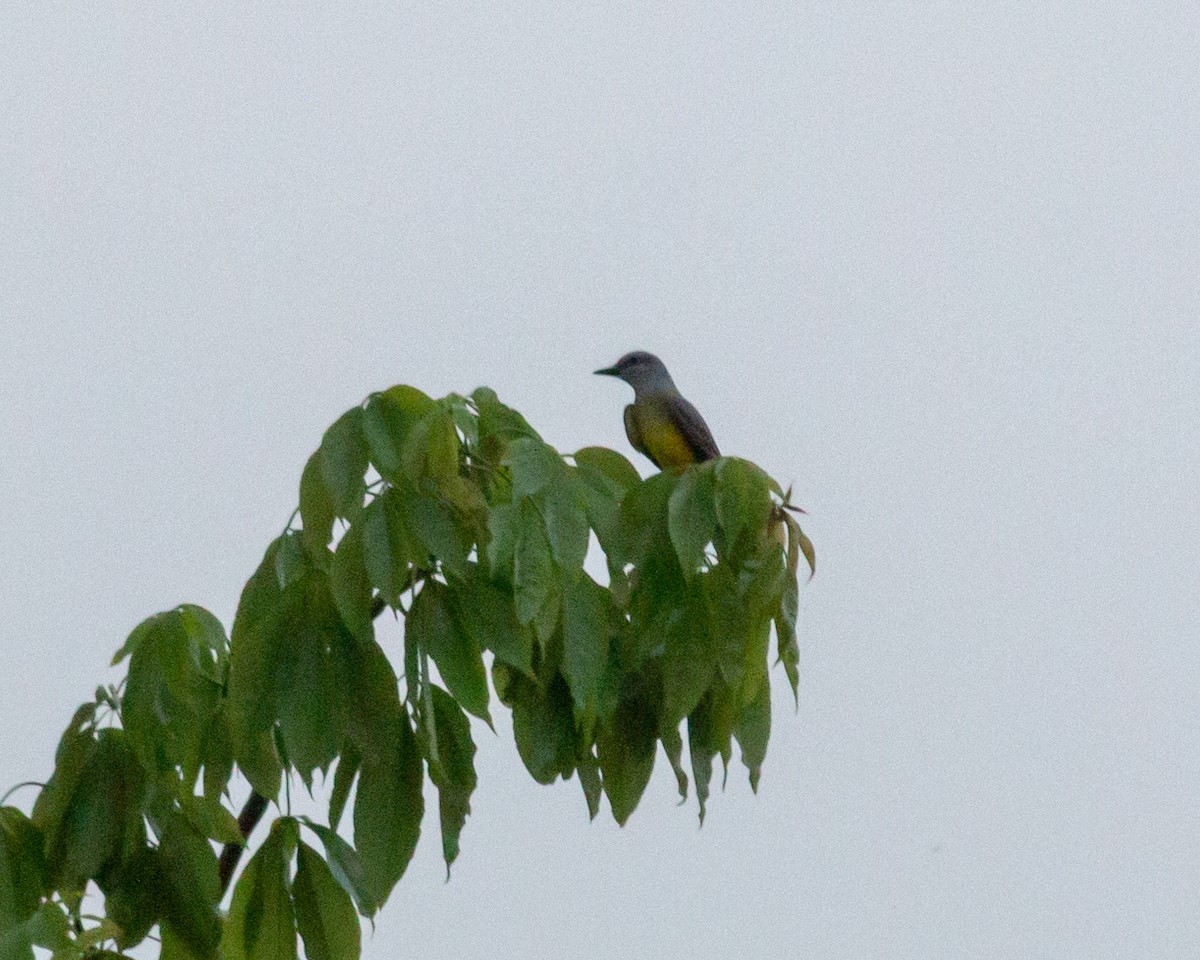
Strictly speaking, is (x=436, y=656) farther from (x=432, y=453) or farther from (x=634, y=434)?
(x=634, y=434)

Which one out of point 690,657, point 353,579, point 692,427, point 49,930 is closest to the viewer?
point 49,930

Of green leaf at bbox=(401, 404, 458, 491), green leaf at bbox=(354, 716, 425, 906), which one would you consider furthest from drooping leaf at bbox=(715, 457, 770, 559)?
green leaf at bbox=(354, 716, 425, 906)

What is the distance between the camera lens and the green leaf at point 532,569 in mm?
3389

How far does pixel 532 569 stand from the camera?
11.3 feet

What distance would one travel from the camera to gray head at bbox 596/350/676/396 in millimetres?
8406

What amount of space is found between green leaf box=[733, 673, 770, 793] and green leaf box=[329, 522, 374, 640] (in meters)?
0.82

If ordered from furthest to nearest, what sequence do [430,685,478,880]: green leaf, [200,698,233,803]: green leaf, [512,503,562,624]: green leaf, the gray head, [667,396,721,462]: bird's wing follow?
1. the gray head
2. [667,396,721,462]: bird's wing
3. [200,698,233,803]: green leaf
4. [430,685,478,880]: green leaf
5. [512,503,562,624]: green leaf

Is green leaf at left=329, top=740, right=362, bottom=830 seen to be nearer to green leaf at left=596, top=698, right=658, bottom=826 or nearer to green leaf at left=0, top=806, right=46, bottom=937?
green leaf at left=596, top=698, right=658, bottom=826

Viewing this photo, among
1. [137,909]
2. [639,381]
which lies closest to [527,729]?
[137,909]

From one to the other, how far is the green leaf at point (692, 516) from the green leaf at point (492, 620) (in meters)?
0.34

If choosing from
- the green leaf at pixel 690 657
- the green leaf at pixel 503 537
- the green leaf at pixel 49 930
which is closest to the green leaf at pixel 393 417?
the green leaf at pixel 503 537

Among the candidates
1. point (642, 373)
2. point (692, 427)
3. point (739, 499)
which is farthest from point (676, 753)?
point (642, 373)

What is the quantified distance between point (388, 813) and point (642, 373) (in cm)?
522

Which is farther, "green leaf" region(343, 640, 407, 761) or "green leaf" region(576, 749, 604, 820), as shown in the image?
"green leaf" region(576, 749, 604, 820)
